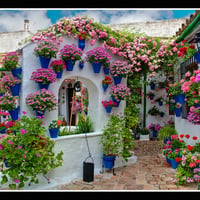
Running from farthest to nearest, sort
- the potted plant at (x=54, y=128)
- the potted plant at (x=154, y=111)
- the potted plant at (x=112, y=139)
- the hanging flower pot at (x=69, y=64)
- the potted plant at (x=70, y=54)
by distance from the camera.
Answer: the potted plant at (x=154, y=111), the potted plant at (x=112, y=139), the hanging flower pot at (x=69, y=64), the potted plant at (x=70, y=54), the potted plant at (x=54, y=128)

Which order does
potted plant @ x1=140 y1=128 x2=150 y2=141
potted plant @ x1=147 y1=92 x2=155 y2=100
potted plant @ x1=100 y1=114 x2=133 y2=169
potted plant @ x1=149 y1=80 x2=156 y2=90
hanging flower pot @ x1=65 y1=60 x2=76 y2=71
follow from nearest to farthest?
hanging flower pot @ x1=65 y1=60 x2=76 y2=71 → potted plant @ x1=100 y1=114 x2=133 y2=169 → potted plant @ x1=140 y1=128 x2=150 y2=141 → potted plant @ x1=149 y1=80 x2=156 y2=90 → potted plant @ x1=147 y1=92 x2=155 y2=100

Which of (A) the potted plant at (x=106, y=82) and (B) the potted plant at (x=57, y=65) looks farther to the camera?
(A) the potted plant at (x=106, y=82)

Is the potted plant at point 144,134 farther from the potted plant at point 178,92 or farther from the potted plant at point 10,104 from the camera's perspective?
the potted plant at point 10,104

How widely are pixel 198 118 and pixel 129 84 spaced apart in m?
4.61

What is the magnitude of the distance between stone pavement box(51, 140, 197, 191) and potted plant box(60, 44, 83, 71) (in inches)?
103

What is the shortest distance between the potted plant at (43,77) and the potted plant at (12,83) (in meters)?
0.31

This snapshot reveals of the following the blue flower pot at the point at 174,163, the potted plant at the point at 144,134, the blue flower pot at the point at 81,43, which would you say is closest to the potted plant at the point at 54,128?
the blue flower pot at the point at 81,43

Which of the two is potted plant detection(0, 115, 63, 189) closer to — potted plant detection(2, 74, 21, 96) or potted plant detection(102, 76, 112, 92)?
potted plant detection(2, 74, 21, 96)

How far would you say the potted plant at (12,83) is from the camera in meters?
4.77

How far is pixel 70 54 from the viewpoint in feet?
17.2

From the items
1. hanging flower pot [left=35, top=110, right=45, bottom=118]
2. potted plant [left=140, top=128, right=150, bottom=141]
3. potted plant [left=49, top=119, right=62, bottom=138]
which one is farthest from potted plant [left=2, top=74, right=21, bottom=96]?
potted plant [left=140, top=128, right=150, bottom=141]

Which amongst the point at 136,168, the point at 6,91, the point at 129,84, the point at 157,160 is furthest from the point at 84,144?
the point at 129,84

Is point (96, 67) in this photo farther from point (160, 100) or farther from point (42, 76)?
point (160, 100)

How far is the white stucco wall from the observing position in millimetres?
4957
